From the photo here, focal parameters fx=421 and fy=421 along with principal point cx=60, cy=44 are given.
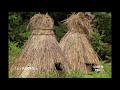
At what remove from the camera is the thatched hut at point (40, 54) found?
6.50 metres

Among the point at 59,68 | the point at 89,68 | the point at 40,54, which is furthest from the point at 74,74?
the point at 40,54

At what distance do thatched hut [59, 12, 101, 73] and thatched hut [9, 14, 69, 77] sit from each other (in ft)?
0.66

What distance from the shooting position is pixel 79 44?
7.00 m

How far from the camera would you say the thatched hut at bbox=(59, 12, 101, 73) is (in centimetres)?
684

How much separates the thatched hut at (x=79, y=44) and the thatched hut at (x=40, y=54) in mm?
200

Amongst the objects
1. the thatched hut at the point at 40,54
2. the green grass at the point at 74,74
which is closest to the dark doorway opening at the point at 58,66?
the thatched hut at the point at 40,54

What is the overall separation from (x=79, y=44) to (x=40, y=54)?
755 millimetres

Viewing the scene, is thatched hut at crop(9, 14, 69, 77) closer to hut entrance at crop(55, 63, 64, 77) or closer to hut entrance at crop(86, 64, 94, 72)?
hut entrance at crop(55, 63, 64, 77)

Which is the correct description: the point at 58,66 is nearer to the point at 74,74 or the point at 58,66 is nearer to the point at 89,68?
the point at 74,74

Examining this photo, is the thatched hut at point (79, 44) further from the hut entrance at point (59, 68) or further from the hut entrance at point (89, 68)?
the hut entrance at point (59, 68)
